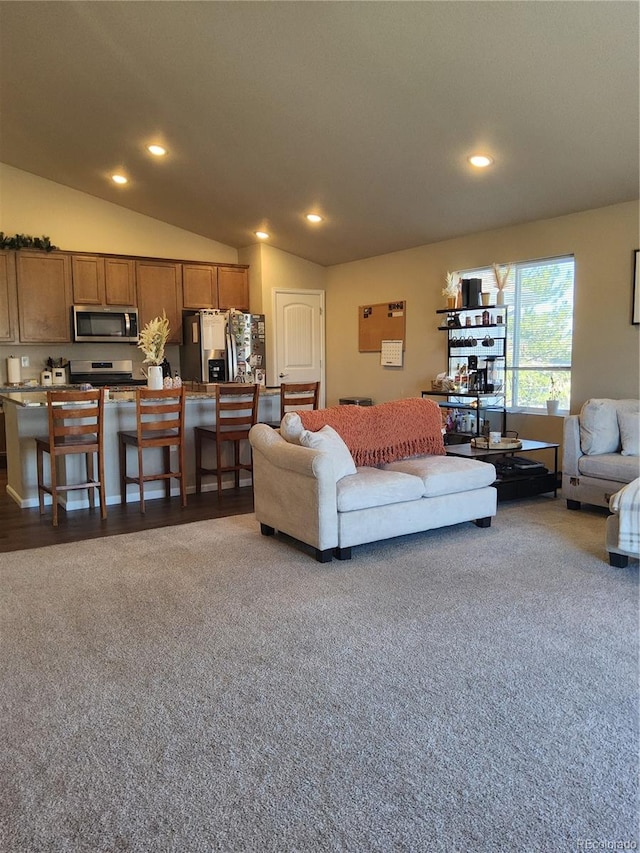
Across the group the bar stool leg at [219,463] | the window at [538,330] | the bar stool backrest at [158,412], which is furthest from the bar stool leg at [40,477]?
the window at [538,330]

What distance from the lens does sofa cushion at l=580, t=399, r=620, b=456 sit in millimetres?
4703

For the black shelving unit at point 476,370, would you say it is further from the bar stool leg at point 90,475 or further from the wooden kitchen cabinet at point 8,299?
the wooden kitchen cabinet at point 8,299

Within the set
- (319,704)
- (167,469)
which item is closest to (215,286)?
(167,469)

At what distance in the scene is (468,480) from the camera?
4.22 meters

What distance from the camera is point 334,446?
3898 millimetres

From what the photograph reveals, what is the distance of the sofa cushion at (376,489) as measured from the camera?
147 inches

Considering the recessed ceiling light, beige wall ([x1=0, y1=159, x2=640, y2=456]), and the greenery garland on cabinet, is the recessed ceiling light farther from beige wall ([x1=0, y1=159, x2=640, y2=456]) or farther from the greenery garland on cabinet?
the greenery garland on cabinet

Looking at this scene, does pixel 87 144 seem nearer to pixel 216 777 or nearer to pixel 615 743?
pixel 216 777

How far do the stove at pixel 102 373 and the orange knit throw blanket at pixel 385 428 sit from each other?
3.96 meters

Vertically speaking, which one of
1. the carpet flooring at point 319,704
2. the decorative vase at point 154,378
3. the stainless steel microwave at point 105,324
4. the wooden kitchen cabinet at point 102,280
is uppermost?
the wooden kitchen cabinet at point 102,280

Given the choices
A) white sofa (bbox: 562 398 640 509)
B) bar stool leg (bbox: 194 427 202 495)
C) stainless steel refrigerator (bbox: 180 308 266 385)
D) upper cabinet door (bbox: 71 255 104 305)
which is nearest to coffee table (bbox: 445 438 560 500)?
white sofa (bbox: 562 398 640 509)

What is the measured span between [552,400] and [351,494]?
290 centimetres

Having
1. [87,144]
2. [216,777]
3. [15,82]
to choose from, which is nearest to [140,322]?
[87,144]

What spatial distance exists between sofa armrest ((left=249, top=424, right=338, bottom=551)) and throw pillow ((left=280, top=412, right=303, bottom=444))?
0.05 metres
